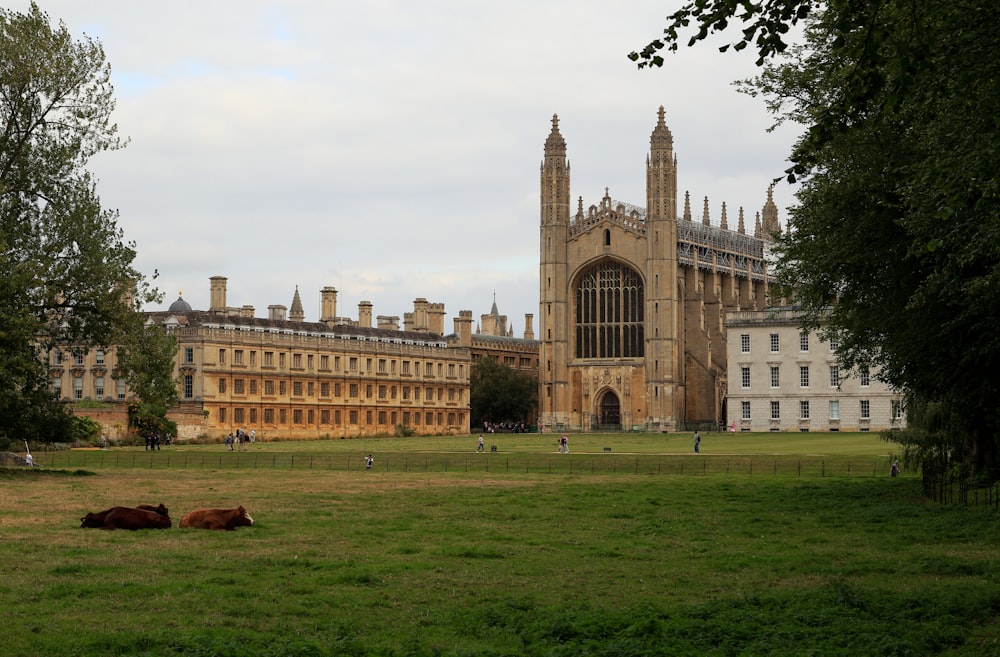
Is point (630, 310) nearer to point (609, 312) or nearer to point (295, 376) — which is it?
point (609, 312)

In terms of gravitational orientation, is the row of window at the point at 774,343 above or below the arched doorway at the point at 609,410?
above

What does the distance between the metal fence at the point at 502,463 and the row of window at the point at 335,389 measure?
42996mm

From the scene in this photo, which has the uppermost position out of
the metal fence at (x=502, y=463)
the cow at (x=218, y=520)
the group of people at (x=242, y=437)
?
the group of people at (x=242, y=437)

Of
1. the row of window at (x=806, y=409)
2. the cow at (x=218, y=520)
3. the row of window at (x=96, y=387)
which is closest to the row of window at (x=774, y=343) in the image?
the row of window at (x=806, y=409)

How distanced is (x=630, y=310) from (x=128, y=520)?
343 ft

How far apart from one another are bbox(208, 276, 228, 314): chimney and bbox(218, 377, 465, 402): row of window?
8351mm

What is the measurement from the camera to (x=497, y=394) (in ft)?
445

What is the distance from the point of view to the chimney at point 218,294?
11131cm

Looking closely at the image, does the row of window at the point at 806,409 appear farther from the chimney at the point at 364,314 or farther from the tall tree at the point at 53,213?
the tall tree at the point at 53,213

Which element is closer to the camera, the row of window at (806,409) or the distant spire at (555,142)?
the row of window at (806,409)

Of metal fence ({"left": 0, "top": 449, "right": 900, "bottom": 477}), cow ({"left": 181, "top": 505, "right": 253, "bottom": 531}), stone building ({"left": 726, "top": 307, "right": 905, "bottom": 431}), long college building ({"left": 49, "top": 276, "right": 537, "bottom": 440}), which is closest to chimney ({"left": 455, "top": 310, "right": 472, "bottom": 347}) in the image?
long college building ({"left": 49, "top": 276, "right": 537, "bottom": 440})

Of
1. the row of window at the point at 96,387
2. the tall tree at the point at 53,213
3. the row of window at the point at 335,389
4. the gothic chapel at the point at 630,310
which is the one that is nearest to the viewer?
the tall tree at the point at 53,213

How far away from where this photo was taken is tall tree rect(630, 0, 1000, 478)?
1430cm

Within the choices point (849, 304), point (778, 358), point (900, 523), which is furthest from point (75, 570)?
point (778, 358)
